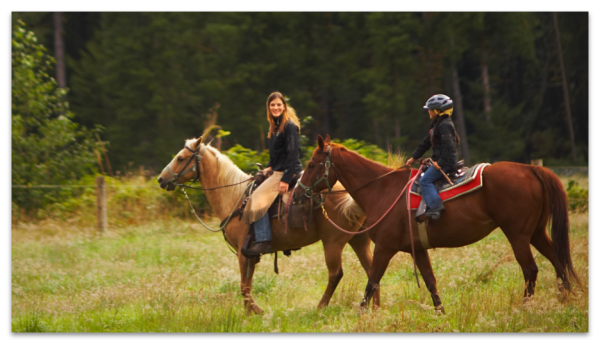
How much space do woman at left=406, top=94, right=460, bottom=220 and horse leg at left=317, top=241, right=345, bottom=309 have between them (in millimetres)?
1343

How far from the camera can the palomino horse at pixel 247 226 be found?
677 centimetres

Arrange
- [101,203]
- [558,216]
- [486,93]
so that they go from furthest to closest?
[486,93]
[101,203]
[558,216]

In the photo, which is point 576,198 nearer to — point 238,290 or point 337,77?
point 238,290

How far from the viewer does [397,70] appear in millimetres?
26312

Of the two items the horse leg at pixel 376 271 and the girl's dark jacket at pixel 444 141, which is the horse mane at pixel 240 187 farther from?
the girl's dark jacket at pixel 444 141

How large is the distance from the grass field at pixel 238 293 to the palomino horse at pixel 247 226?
412 millimetres

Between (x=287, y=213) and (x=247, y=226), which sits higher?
(x=287, y=213)

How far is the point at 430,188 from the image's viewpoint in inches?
237

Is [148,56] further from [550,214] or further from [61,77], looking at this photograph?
[550,214]

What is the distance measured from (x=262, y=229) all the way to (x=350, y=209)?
112cm

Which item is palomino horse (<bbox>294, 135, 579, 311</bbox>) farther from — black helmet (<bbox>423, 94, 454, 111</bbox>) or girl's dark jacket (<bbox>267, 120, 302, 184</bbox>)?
black helmet (<bbox>423, 94, 454, 111</bbox>)

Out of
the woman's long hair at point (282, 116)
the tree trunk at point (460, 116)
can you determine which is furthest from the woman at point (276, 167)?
the tree trunk at point (460, 116)

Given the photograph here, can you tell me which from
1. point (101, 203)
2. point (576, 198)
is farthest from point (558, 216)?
point (101, 203)

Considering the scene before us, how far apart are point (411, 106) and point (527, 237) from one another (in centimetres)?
2138
